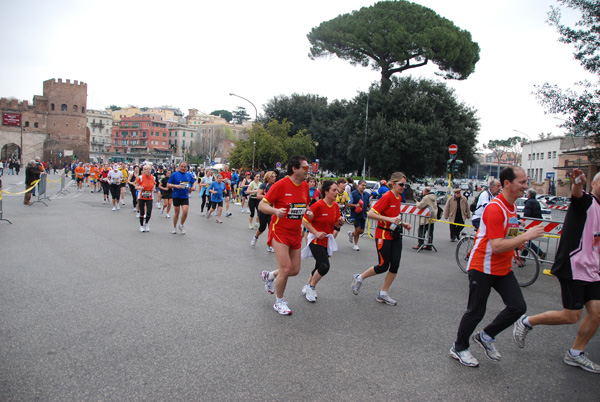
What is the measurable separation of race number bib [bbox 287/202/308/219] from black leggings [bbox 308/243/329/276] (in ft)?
2.28

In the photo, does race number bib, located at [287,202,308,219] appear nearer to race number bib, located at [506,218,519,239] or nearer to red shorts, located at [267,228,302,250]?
red shorts, located at [267,228,302,250]

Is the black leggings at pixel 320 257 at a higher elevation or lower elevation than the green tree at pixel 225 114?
lower

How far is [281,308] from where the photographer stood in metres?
5.16

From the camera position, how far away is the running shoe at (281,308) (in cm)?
511

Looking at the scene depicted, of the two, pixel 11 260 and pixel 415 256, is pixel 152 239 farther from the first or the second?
pixel 415 256

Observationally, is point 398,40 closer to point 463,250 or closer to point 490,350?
point 463,250

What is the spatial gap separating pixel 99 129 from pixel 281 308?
146100mm

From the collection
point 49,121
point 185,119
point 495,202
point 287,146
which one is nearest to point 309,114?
point 287,146

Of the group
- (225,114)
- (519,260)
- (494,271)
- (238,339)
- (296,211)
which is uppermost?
(225,114)

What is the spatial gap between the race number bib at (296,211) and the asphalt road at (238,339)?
3.89 feet

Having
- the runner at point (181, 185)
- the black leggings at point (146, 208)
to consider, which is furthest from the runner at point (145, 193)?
the runner at point (181, 185)

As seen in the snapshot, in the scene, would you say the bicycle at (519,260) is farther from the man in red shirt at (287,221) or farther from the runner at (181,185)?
the runner at (181,185)

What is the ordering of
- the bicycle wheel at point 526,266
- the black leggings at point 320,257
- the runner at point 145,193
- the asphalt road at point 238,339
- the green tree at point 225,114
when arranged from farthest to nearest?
the green tree at point 225,114, the runner at point 145,193, the bicycle wheel at point 526,266, the black leggings at point 320,257, the asphalt road at point 238,339

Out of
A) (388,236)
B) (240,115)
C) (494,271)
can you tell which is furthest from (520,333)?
(240,115)
